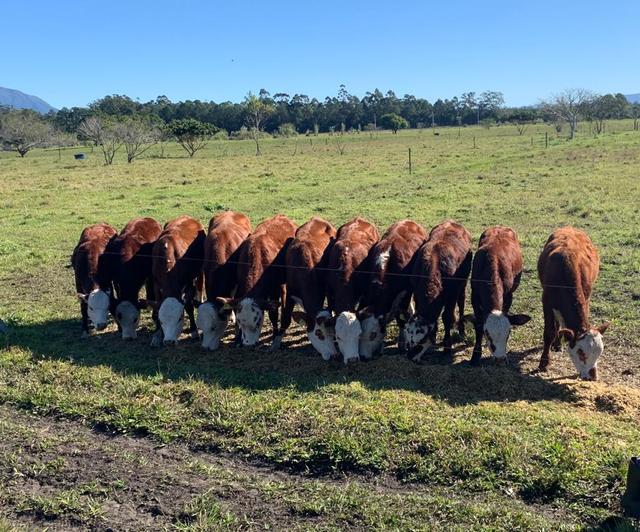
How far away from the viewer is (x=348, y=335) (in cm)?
705

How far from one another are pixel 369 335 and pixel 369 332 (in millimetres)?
36

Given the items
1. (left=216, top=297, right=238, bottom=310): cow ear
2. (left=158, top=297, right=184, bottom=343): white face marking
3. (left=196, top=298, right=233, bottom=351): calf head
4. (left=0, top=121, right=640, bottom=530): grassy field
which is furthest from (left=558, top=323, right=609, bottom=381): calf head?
(left=158, top=297, right=184, bottom=343): white face marking

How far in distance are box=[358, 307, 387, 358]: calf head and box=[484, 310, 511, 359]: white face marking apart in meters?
1.28

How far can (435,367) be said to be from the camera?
22.4ft

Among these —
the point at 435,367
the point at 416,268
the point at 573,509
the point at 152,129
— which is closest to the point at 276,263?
→ the point at 416,268

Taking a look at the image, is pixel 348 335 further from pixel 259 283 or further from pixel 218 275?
pixel 218 275

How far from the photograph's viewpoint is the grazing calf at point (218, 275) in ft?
25.3

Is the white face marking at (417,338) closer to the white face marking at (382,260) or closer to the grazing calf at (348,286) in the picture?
the grazing calf at (348,286)

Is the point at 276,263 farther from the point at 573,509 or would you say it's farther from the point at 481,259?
the point at 573,509

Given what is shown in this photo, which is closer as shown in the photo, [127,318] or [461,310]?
[127,318]

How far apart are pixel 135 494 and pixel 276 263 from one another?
13.9 feet

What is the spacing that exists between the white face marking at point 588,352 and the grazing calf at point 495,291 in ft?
2.16

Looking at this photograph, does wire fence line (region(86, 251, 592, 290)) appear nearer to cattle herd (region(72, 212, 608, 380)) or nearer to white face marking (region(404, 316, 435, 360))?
cattle herd (region(72, 212, 608, 380))

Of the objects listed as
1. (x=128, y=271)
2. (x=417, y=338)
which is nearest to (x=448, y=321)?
(x=417, y=338)
